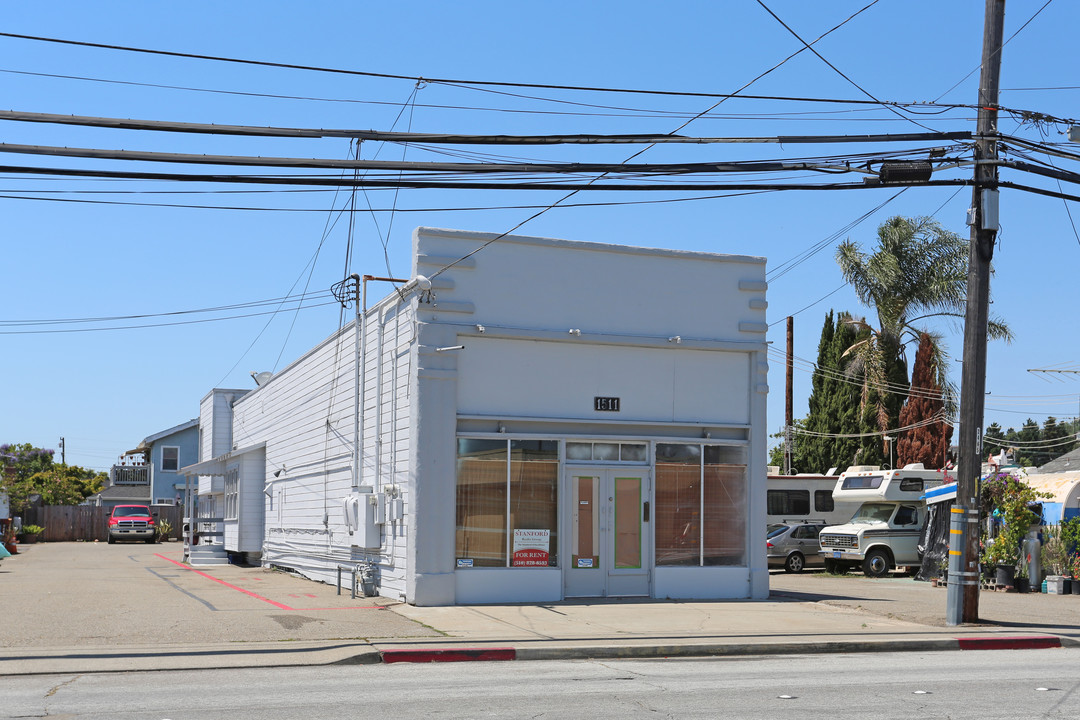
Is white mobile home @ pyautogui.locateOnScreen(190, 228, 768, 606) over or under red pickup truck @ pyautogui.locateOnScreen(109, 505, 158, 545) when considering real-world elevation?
over

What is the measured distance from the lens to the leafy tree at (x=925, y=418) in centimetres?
4141

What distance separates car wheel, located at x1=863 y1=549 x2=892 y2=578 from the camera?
29.6m

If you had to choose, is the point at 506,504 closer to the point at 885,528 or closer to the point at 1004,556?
the point at 1004,556

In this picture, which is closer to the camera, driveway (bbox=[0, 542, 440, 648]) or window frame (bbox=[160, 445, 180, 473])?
driveway (bbox=[0, 542, 440, 648])

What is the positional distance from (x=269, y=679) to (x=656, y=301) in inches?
429

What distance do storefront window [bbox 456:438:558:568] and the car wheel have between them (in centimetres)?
1422

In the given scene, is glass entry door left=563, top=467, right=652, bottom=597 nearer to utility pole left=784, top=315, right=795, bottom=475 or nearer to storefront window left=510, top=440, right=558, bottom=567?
storefront window left=510, top=440, right=558, bottom=567

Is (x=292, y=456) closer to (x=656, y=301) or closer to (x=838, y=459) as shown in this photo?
Result: (x=656, y=301)

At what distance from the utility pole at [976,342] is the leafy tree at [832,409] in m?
26.8

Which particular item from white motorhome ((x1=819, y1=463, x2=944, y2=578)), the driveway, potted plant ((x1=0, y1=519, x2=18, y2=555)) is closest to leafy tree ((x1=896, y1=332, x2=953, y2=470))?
white motorhome ((x1=819, y1=463, x2=944, y2=578))

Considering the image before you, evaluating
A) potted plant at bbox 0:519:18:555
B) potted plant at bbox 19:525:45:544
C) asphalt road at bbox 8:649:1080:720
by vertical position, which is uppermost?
asphalt road at bbox 8:649:1080:720

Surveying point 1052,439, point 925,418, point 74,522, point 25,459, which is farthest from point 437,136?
point 1052,439

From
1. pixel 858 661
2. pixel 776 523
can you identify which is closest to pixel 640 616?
pixel 858 661

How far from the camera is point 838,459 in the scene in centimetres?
4528
